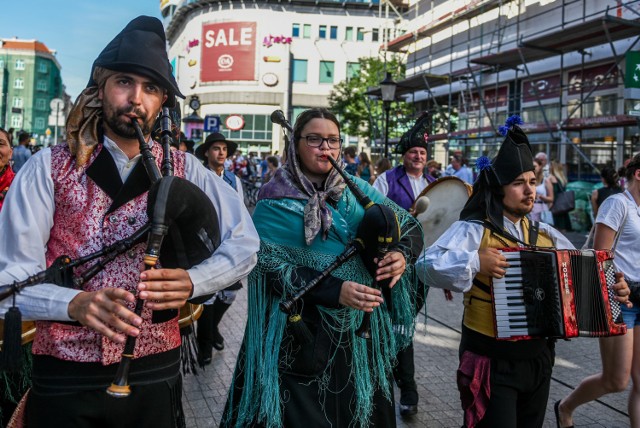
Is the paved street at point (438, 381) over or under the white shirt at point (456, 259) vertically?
under

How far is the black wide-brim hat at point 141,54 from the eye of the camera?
219 cm

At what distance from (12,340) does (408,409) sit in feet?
10.7

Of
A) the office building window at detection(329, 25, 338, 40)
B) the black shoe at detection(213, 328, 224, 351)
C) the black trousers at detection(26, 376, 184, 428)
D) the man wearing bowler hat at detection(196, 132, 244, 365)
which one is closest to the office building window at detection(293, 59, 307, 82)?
the office building window at detection(329, 25, 338, 40)

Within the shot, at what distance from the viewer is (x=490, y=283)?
3.25 m

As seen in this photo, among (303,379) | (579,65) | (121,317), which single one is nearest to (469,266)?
(303,379)

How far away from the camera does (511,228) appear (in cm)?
353

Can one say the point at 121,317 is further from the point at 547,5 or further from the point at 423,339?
the point at 547,5

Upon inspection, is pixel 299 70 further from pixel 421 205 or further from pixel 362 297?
pixel 362 297

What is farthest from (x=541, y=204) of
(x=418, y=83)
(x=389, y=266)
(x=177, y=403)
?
(x=418, y=83)

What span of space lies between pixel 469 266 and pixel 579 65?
14628 mm

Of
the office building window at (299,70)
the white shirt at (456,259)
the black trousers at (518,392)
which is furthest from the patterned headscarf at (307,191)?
the office building window at (299,70)

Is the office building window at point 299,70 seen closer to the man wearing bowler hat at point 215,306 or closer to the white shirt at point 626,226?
the man wearing bowler hat at point 215,306

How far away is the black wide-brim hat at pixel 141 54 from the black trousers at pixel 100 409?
1071mm

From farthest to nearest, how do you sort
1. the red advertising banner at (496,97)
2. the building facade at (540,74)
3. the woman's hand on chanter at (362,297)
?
1. the red advertising banner at (496,97)
2. the building facade at (540,74)
3. the woman's hand on chanter at (362,297)
